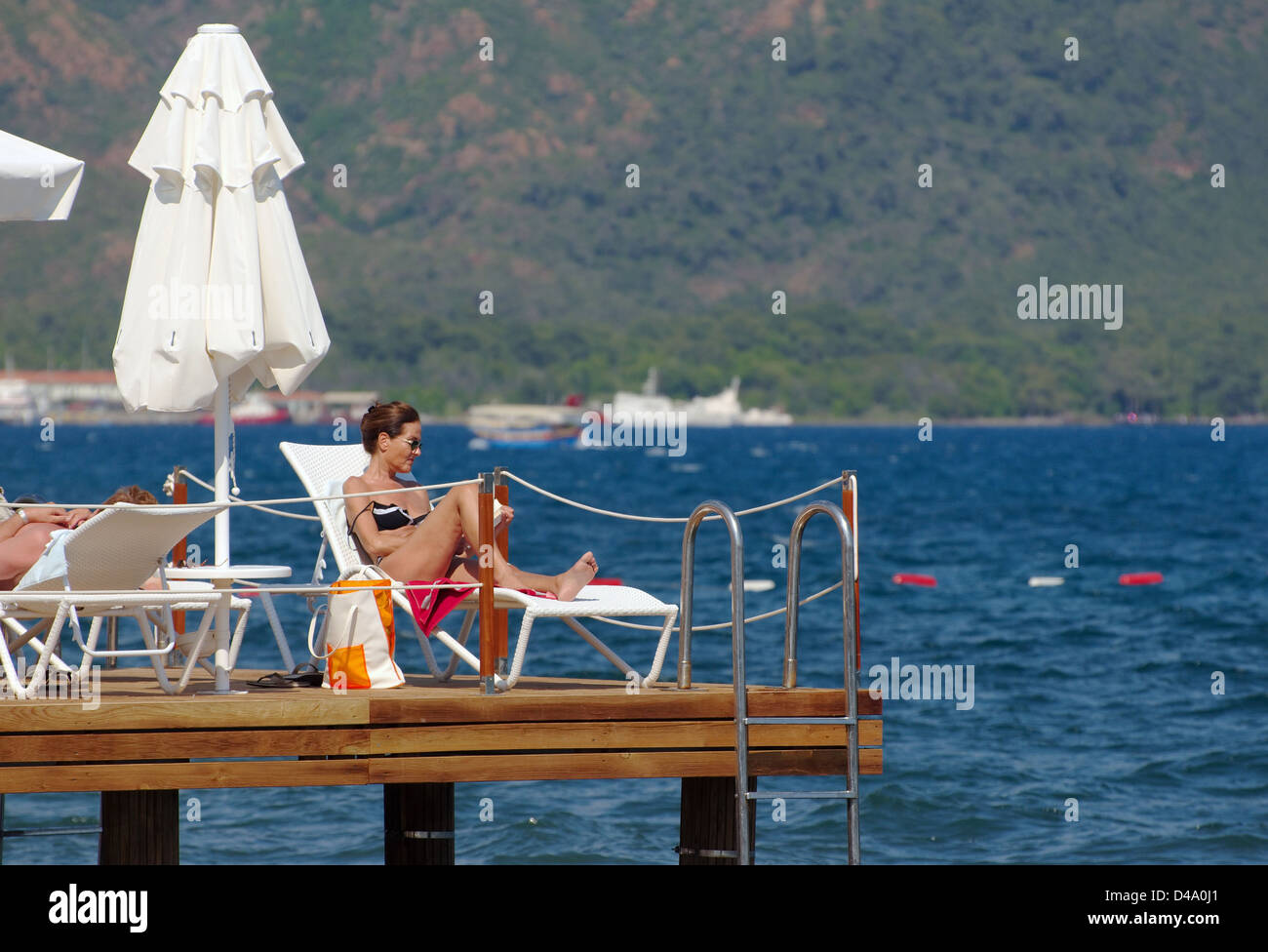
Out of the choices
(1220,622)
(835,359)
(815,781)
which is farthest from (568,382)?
(815,781)

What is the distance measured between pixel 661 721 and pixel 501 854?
302 inches

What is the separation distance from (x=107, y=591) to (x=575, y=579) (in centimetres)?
175

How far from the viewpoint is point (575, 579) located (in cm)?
727

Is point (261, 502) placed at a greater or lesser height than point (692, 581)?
greater

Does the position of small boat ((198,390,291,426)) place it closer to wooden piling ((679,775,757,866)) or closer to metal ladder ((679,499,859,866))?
wooden piling ((679,775,757,866))

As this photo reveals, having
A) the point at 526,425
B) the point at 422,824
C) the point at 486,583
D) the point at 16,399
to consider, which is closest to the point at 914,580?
the point at 422,824

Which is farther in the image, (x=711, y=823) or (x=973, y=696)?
(x=973, y=696)

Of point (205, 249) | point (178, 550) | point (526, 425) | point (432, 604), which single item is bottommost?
point (432, 604)

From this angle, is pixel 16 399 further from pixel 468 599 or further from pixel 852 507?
pixel 852 507

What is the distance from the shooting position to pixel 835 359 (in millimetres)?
185250

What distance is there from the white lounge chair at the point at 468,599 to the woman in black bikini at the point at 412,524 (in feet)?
0.30

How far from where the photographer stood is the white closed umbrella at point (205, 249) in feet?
24.8

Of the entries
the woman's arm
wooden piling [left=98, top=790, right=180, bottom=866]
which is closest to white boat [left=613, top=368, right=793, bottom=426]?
the woman's arm
